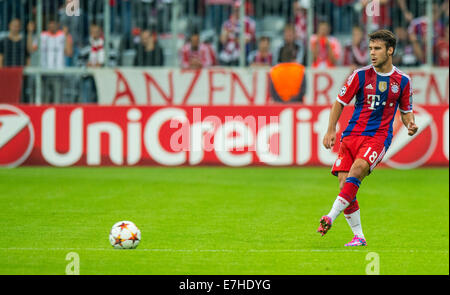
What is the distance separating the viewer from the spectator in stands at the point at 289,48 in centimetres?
1752

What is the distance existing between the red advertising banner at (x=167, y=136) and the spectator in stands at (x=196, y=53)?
63.1 inches

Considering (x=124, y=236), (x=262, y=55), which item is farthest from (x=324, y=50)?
(x=124, y=236)

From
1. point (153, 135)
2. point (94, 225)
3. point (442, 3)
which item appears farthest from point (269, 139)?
point (94, 225)

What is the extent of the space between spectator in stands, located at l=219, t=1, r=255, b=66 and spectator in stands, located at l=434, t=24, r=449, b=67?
12.2ft

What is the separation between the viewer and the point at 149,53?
18.1 meters

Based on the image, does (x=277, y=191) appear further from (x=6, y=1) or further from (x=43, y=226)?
(x=6, y=1)

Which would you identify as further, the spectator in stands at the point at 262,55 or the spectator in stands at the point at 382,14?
the spectator in stands at the point at 382,14

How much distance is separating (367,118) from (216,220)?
2633 mm

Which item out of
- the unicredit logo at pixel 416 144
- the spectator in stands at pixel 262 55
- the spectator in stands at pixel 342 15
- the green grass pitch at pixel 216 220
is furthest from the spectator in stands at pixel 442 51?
the spectator in stands at pixel 262 55

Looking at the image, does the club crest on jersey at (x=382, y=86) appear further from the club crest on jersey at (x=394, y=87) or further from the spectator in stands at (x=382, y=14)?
the spectator in stands at (x=382, y=14)

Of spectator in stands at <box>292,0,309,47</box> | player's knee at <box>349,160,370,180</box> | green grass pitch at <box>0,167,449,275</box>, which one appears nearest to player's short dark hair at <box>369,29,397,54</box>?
player's knee at <box>349,160,370,180</box>

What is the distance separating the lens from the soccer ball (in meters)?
8.03

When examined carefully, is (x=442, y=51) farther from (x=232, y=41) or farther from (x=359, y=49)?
(x=232, y=41)

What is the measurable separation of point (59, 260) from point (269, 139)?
31.3ft
